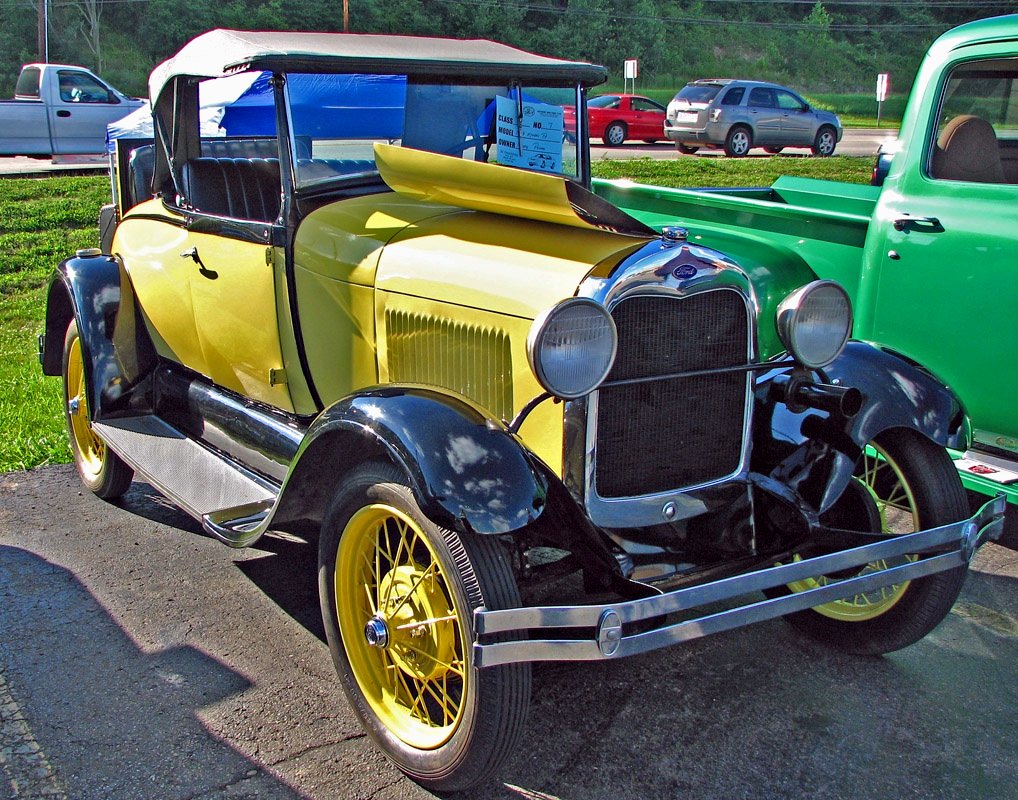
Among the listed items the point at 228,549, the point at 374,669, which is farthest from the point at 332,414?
the point at 228,549

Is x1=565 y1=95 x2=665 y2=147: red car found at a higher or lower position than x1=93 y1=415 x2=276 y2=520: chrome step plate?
higher

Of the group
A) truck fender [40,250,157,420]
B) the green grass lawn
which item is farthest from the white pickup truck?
truck fender [40,250,157,420]

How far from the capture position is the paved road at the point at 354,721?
2488 mm

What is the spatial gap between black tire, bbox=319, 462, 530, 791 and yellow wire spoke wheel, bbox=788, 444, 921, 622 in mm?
1146

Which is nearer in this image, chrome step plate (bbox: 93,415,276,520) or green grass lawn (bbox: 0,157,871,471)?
chrome step plate (bbox: 93,415,276,520)

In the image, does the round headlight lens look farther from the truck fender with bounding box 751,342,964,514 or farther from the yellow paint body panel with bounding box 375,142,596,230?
the truck fender with bounding box 751,342,964,514

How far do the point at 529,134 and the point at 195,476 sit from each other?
176 cm

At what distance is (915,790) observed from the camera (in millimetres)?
2463

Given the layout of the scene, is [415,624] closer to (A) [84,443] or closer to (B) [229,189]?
(B) [229,189]

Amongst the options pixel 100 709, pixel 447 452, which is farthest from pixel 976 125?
pixel 100 709

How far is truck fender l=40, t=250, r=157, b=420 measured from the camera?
4.07 metres

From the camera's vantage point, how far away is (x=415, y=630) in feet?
8.27

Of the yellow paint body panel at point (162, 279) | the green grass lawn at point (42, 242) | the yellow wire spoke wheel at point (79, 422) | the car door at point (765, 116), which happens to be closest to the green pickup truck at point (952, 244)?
the yellow paint body panel at point (162, 279)

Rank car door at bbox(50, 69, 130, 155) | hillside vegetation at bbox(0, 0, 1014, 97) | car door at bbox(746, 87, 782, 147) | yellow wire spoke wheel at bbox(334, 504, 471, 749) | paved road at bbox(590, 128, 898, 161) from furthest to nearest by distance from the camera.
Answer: hillside vegetation at bbox(0, 0, 1014, 97) < car door at bbox(746, 87, 782, 147) < paved road at bbox(590, 128, 898, 161) < car door at bbox(50, 69, 130, 155) < yellow wire spoke wheel at bbox(334, 504, 471, 749)
